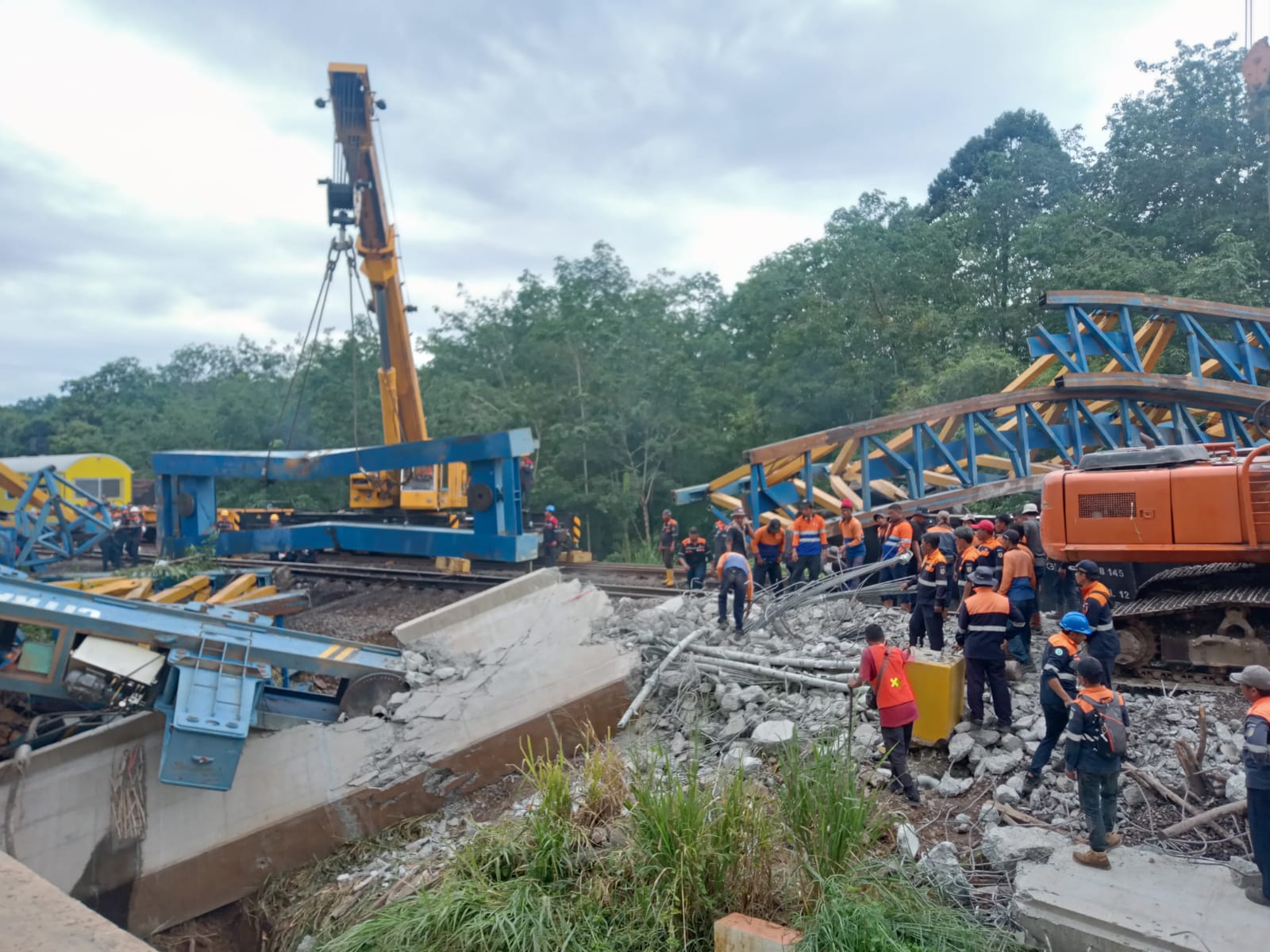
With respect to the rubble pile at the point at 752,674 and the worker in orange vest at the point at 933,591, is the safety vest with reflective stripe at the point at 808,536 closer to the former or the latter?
the rubble pile at the point at 752,674

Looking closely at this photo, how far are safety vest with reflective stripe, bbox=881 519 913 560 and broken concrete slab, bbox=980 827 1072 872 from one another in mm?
4614

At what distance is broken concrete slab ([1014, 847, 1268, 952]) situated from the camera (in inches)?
152

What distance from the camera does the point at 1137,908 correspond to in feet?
13.4

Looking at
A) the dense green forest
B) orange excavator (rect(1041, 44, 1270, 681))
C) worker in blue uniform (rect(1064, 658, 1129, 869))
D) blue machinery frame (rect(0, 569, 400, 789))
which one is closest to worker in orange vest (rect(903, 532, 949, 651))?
orange excavator (rect(1041, 44, 1270, 681))

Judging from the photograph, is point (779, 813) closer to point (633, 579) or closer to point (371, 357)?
point (633, 579)

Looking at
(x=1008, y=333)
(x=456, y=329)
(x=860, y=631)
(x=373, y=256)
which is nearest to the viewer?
(x=860, y=631)

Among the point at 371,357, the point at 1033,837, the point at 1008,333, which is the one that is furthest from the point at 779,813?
the point at 371,357

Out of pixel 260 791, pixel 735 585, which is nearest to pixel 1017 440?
pixel 735 585

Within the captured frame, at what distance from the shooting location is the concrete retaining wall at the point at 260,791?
642 cm

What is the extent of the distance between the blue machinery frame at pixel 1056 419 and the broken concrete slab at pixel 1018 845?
22.9ft

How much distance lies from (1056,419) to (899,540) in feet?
20.3

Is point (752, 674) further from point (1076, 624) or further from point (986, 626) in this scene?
point (1076, 624)

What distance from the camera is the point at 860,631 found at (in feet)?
26.1

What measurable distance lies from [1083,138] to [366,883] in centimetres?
2834
